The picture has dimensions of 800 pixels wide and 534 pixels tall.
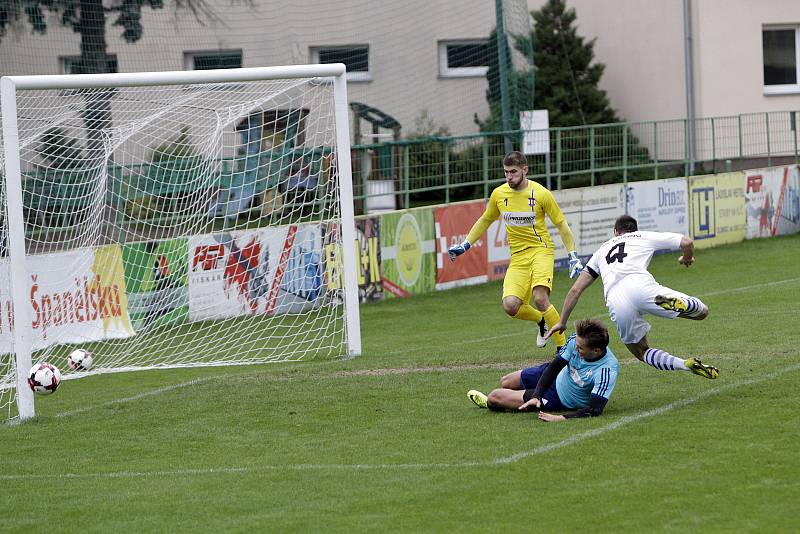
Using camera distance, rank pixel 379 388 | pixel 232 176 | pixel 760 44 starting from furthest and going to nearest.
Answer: pixel 760 44
pixel 232 176
pixel 379 388

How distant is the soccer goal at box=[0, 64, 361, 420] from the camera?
43.1 ft

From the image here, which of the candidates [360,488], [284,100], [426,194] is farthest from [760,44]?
[360,488]

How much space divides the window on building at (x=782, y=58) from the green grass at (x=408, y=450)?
19297mm

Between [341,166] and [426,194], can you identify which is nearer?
[341,166]

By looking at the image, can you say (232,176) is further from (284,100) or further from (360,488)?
(360,488)

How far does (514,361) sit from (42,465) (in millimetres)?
5321

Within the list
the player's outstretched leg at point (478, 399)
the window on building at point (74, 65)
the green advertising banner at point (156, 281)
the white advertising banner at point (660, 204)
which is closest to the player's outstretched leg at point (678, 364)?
the player's outstretched leg at point (478, 399)

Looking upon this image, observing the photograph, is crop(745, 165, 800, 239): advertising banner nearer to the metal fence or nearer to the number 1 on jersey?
the metal fence

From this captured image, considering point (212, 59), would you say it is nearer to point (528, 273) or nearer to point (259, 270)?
point (259, 270)

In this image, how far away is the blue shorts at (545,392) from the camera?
936 cm

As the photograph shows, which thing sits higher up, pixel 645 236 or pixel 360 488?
pixel 645 236

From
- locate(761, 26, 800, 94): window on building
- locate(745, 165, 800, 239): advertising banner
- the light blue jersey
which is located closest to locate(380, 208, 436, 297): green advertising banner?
locate(745, 165, 800, 239): advertising banner

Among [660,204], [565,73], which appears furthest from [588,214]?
[565,73]

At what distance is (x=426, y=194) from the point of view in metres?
21.3
